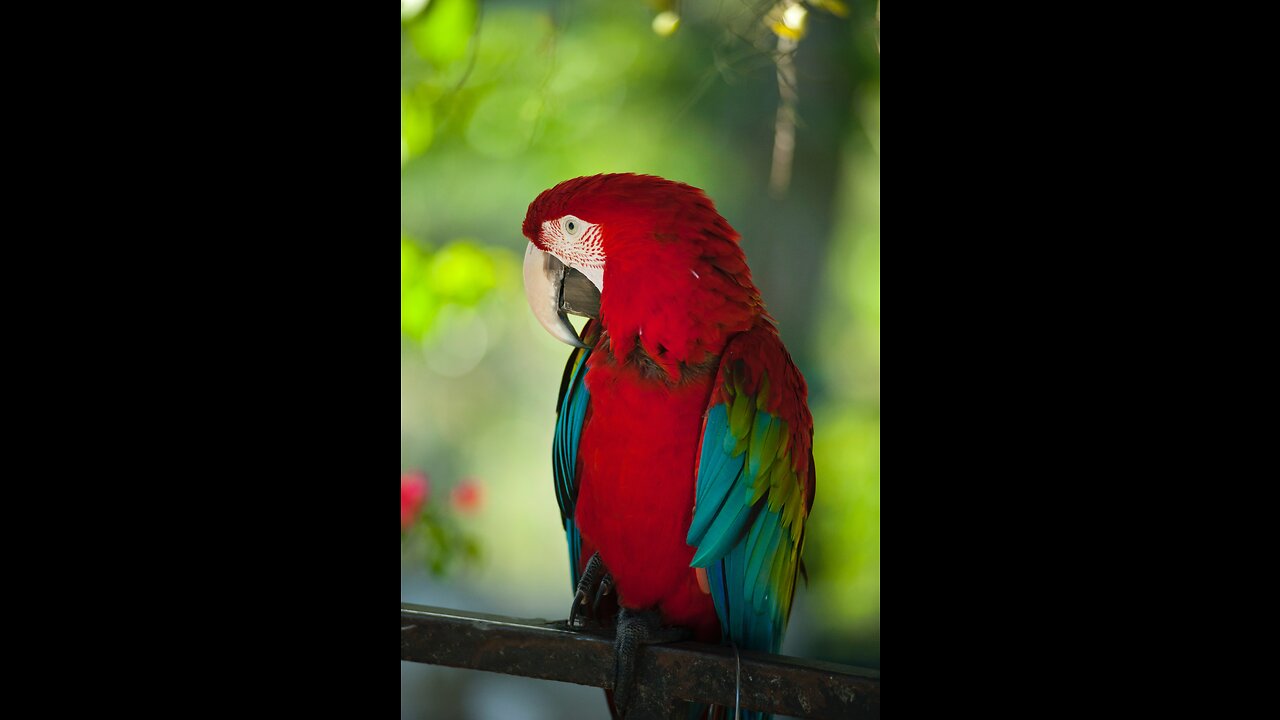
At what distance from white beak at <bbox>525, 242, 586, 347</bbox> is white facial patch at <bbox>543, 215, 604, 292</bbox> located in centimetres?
2

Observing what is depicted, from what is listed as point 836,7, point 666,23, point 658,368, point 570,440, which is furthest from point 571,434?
point 836,7

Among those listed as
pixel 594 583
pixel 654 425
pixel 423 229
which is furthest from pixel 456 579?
pixel 423 229

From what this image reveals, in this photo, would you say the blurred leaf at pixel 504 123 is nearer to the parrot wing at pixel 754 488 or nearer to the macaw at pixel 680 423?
the macaw at pixel 680 423

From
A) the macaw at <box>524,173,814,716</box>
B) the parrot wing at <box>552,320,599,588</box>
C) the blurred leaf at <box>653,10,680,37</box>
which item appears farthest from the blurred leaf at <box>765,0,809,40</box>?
the parrot wing at <box>552,320,599,588</box>

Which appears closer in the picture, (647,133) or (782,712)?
(782,712)

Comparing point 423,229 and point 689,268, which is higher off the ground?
point 423,229

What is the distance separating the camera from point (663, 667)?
1.34 metres

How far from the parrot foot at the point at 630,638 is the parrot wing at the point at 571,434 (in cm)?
14

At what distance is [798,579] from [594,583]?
0.35m

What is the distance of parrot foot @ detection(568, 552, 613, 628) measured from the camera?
1.44m

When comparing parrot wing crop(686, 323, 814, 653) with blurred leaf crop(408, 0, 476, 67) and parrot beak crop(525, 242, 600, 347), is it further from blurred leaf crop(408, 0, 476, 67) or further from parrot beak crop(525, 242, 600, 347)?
blurred leaf crop(408, 0, 476, 67)

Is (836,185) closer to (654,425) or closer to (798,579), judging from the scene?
(654,425)

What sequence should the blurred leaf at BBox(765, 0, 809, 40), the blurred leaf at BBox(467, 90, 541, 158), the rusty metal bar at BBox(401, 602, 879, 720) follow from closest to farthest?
the rusty metal bar at BBox(401, 602, 879, 720) → the blurred leaf at BBox(765, 0, 809, 40) → the blurred leaf at BBox(467, 90, 541, 158)
